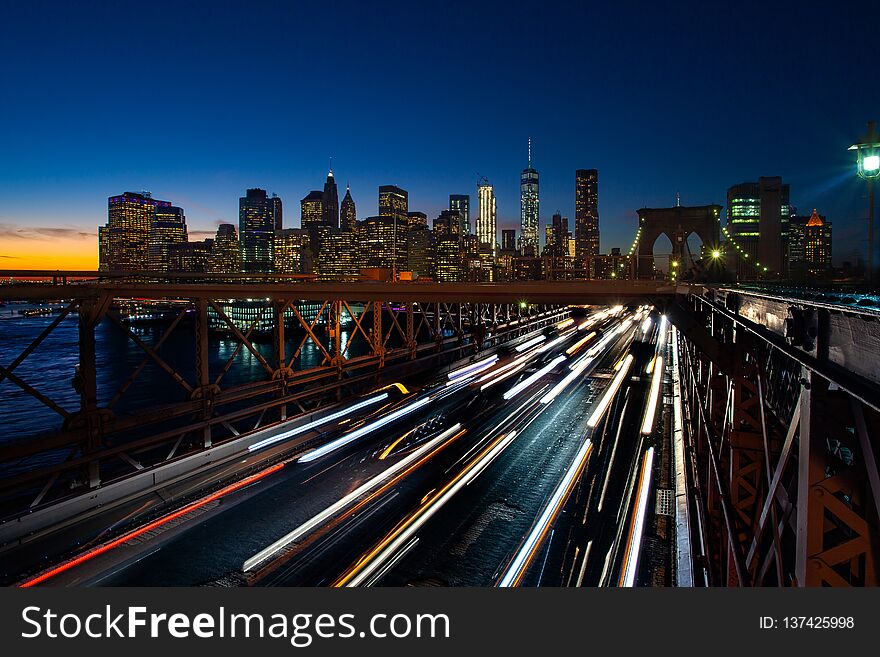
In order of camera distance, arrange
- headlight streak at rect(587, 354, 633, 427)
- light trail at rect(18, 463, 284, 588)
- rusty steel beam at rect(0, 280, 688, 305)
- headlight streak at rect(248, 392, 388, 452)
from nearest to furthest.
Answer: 1. light trail at rect(18, 463, 284, 588)
2. rusty steel beam at rect(0, 280, 688, 305)
3. headlight streak at rect(248, 392, 388, 452)
4. headlight streak at rect(587, 354, 633, 427)

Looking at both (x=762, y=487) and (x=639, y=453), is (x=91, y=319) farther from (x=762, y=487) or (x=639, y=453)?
(x=639, y=453)

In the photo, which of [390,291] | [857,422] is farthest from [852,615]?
[390,291]

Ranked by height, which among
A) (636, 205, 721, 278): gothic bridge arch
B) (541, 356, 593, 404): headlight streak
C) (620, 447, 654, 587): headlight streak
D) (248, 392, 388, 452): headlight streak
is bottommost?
(620, 447, 654, 587): headlight streak

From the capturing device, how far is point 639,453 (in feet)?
54.7

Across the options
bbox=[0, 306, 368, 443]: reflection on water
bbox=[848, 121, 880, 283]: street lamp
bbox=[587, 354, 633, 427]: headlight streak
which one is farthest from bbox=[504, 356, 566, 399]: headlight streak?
bbox=[848, 121, 880, 283]: street lamp

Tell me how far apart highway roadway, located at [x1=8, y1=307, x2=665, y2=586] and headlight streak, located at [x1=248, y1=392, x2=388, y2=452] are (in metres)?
0.07

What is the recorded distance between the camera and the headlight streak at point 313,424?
16.0m

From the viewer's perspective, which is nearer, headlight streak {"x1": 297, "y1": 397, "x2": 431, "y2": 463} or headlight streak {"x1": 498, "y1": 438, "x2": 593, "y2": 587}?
headlight streak {"x1": 498, "y1": 438, "x2": 593, "y2": 587}

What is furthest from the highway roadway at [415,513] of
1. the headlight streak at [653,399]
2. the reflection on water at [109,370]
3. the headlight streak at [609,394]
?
the reflection on water at [109,370]

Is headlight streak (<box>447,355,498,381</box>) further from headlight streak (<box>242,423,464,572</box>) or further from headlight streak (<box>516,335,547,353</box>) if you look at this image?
headlight streak (<box>242,423,464,572</box>)

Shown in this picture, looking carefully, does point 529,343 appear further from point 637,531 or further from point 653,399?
point 637,531

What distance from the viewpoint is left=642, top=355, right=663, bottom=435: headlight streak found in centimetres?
2007

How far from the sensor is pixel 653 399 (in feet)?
82.6

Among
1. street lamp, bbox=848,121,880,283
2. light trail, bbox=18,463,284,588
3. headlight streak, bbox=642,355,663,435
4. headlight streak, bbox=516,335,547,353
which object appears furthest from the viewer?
headlight streak, bbox=516,335,547,353
